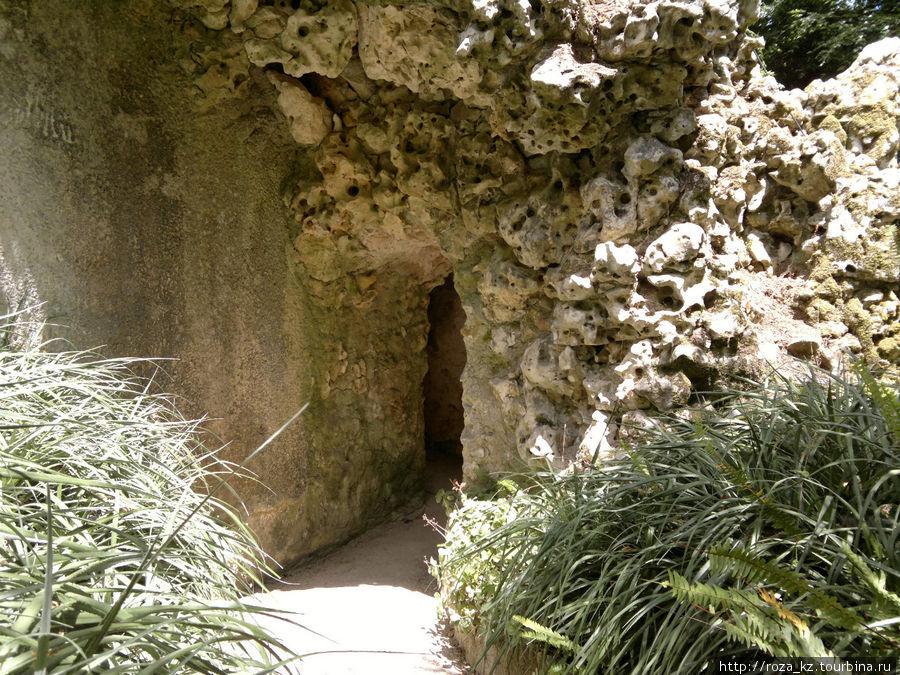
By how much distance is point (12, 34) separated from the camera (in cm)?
290

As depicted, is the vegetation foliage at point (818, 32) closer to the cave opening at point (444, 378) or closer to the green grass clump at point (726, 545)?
the cave opening at point (444, 378)

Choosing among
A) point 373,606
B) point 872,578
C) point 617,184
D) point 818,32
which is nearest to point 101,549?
point 872,578

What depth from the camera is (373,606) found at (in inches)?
146

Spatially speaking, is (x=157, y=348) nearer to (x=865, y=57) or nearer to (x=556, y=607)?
(x=556, y=607)

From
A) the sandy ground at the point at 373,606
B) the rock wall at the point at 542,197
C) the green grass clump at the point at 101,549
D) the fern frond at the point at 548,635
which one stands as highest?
the rock wall at the point at 542,197

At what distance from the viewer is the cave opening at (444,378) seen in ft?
20.4

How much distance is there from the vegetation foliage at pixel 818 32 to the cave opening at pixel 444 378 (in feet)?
14.7

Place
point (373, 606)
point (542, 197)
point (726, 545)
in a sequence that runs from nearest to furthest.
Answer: point (726, 545)
point (542, 197)
point (373, 606)

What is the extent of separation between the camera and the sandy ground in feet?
10.1

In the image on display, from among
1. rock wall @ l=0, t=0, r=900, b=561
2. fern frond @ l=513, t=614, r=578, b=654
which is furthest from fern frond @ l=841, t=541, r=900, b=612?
rock wall @ l=0, t=0, r=900, b=561

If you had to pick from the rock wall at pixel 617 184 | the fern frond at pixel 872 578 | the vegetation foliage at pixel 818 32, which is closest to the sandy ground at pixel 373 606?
the rock wall at pixel 617 184

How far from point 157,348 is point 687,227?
9.67ft

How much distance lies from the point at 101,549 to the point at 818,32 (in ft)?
26.8

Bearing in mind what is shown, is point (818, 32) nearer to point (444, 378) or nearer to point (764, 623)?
point (444, 378)
